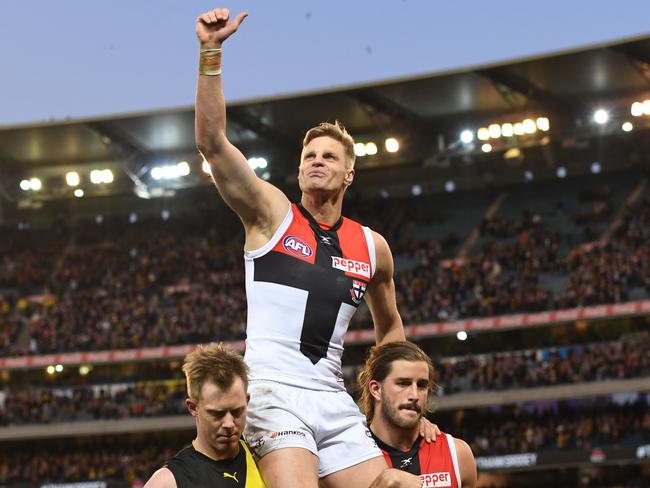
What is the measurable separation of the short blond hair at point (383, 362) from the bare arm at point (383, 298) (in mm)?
212

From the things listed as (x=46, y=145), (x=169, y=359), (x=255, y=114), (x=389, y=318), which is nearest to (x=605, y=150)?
(x=255, y=114)

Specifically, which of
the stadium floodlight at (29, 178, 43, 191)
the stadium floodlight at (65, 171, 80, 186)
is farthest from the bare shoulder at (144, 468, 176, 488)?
the stadium floodlight at (29, 178, 43, 191)

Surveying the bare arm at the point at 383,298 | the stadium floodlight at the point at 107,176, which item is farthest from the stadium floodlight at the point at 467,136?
the bare arm at the point at 383,298

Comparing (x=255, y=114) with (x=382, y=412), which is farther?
(x=255, y=114)

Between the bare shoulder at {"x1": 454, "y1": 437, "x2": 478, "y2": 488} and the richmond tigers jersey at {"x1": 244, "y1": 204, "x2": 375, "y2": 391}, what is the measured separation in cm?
122

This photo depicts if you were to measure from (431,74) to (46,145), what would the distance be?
15759 mm

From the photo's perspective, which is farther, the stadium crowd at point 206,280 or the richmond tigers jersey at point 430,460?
the stadium crowd at point 206,280

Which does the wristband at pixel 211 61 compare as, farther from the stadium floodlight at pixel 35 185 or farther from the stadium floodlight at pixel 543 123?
the stadium floodlight at pixel 35 185

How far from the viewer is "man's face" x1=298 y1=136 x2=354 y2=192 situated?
566cm

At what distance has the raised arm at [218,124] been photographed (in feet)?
16.9

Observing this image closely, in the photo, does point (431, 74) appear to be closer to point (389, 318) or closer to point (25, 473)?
point (25, 473)

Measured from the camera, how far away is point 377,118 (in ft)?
124

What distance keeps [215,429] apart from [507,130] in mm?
33546

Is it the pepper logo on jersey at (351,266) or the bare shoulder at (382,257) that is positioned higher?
the bare shoulder at (382,257)
